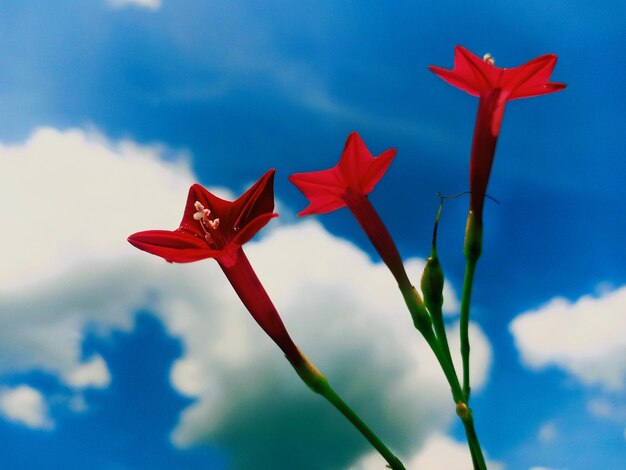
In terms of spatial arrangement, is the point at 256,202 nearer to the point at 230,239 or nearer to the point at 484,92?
the point at 230,239

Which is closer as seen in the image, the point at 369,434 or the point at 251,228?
the point at 369,434

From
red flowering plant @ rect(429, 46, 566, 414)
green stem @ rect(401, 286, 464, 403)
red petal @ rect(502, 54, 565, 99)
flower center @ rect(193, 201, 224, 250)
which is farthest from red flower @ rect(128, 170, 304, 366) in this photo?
red petal @ rect(502, 54, 565, 99)

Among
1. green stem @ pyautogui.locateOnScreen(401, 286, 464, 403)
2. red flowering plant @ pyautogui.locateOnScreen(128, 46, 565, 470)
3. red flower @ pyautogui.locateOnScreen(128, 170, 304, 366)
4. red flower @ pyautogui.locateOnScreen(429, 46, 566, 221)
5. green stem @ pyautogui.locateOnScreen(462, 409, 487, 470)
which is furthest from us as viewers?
red flower @ pyautogui.locateOnScreen(429, 46, 566, 221)

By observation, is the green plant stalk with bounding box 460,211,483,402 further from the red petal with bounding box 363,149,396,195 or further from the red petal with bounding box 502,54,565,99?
the red petal with bounding box 502,54,565,99

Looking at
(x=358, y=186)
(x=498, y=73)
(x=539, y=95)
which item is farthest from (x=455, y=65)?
(x=358, y=186)

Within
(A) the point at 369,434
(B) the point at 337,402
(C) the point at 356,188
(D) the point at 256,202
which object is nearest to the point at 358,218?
(C) the point at 356,188

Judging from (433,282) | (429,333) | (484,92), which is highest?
(484,92)

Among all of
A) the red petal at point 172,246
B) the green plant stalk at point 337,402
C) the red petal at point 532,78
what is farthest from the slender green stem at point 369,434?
the red petal at point 532,78
